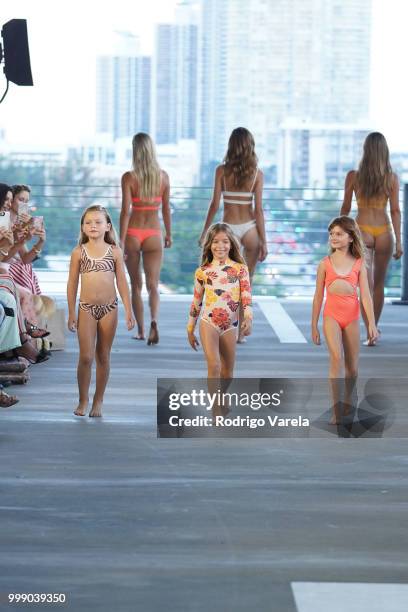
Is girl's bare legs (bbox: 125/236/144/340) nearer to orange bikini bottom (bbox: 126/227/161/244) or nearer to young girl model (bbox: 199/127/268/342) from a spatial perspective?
orange bikini bottom (bbox: 126/227/161/244)

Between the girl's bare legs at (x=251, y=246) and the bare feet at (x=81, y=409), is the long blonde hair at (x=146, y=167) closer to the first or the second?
the girl's bare legs at (x=251, y=246)

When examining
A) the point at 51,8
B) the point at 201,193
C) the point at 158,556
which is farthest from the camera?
the point at 51,8

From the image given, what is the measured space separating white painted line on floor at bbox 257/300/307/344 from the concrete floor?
2.61 metres

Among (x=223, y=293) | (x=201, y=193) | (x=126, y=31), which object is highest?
(x=126, y=31)

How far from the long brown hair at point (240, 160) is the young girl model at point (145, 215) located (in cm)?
47

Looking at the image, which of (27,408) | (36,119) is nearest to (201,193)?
(36,119)

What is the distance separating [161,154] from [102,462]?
3704 centimetres

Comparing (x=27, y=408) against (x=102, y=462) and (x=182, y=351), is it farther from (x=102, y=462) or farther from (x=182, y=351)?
(x=182, y=351)

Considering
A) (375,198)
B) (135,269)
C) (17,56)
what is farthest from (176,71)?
(375,198)

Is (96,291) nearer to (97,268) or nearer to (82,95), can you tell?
(97,268)

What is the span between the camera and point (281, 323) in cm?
946

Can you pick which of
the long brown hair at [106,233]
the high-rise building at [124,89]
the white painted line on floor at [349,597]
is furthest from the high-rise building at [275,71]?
the white painted line on floor at [349,597]

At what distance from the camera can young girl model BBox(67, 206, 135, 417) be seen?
17.6 ft

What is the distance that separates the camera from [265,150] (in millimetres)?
47438
